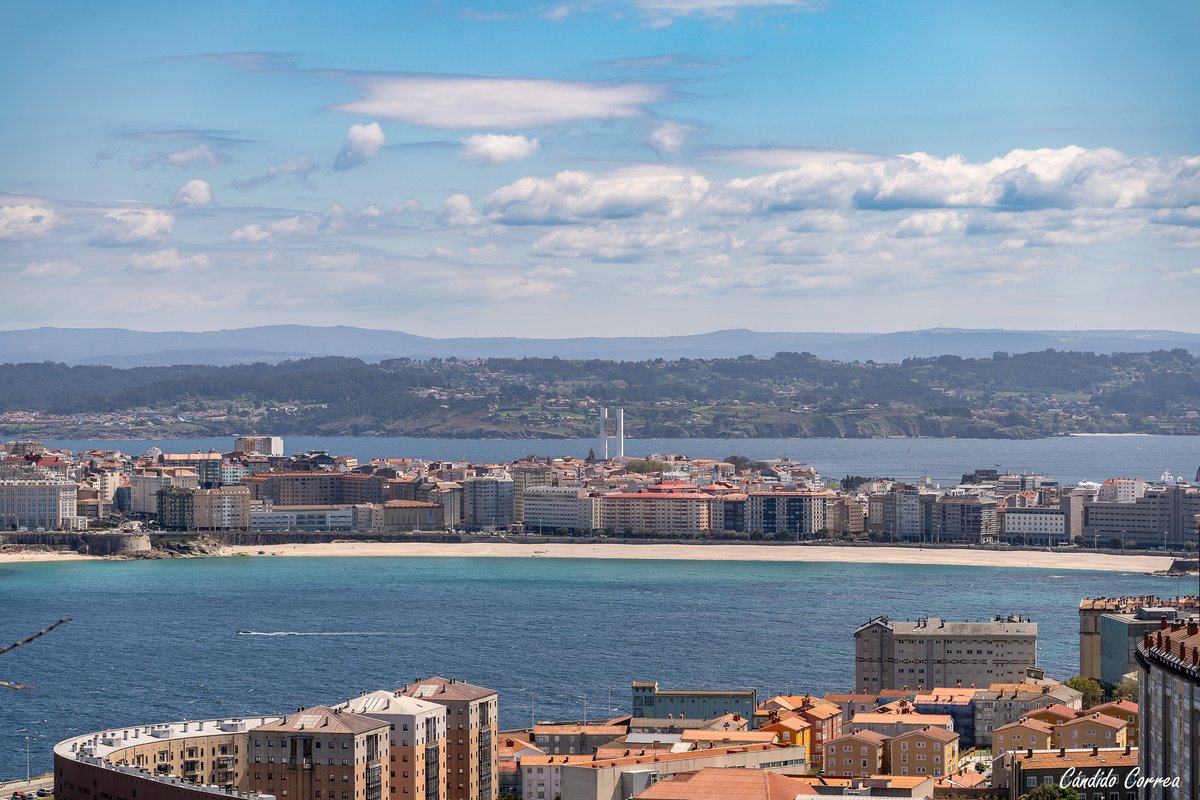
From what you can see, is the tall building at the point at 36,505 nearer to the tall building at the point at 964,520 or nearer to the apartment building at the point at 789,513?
the apartment building at the point at 789,513

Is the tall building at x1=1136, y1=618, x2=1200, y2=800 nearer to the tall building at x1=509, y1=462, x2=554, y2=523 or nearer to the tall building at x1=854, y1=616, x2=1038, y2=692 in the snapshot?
the tall building at x1=854, y1=616, x2=1038, y2=692

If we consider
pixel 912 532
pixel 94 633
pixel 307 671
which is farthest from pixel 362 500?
pixel 307 671

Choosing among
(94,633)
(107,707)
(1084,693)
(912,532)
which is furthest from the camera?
(912,532)

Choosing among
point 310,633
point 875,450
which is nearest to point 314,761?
point 310,633

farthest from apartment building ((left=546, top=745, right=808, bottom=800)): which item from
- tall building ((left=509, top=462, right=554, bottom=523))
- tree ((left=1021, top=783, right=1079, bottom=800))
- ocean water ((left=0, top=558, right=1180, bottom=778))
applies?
tall building ((left=509, top=462, right=554, bottom=523))

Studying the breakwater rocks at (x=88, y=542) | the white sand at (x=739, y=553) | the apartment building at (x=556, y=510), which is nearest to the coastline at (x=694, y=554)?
the white sand at (x=739, y=553)

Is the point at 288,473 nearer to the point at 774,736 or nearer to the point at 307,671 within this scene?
the point at 307,671
